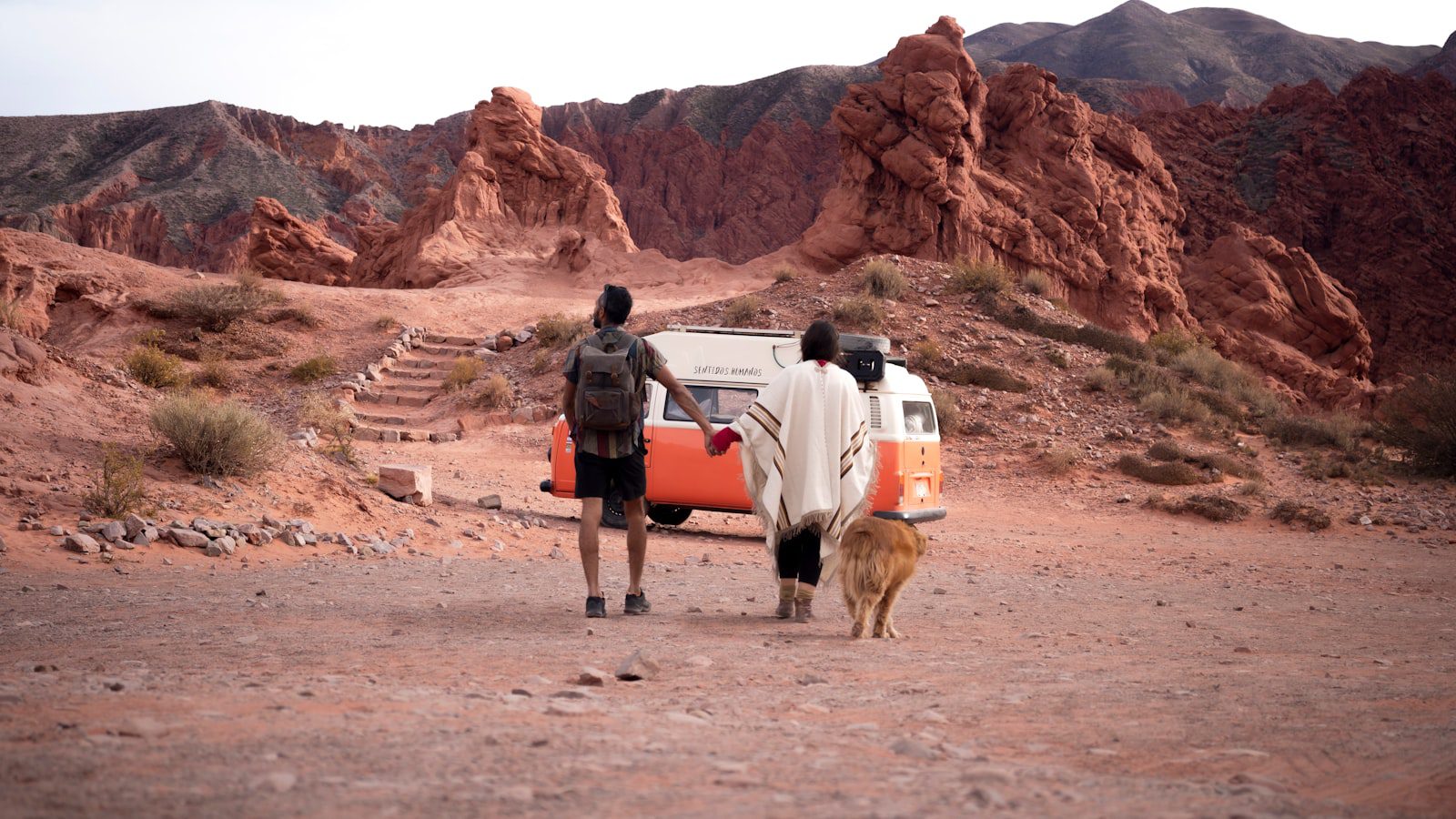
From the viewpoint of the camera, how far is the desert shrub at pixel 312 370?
2477cm

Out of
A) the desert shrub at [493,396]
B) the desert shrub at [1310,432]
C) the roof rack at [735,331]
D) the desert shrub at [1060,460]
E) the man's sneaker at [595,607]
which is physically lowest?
the desert shrub at [1060,460]

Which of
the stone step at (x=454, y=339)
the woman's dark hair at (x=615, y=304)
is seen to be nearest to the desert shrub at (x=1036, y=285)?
the stone step at (x=454, y=339)

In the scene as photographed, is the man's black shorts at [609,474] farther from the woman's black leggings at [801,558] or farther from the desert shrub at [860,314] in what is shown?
the desert shrub at [860,314]

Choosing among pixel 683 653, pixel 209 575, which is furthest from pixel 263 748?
pixel 209 575

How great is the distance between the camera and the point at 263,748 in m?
3.11

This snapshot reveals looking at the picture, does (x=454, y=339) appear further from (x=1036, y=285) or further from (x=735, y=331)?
(x=735, y=331)

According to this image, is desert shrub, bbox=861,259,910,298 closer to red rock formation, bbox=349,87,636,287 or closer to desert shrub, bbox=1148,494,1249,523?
desert shrub, bbox=1148,494,1249,523

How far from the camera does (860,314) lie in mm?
23109

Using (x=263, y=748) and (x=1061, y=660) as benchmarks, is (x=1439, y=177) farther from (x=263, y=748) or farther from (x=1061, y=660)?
(x=263, y=748)

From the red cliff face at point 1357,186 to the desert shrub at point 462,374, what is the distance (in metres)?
32.9

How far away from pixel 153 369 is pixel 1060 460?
15859 mm

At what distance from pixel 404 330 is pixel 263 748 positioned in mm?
26044

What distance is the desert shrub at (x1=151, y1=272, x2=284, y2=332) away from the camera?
27.1m

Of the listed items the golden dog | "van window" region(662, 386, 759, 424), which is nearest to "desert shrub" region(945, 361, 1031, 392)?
"van window" region(662, 386, 759, 424)
